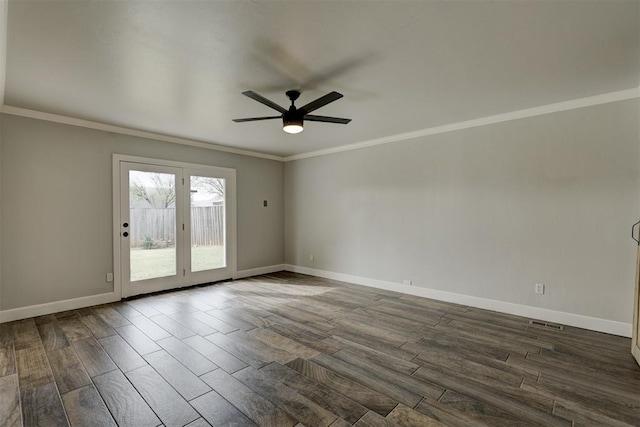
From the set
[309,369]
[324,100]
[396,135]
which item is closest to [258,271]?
[396,135]

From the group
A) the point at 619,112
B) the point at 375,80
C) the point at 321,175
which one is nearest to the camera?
the point at 375,80

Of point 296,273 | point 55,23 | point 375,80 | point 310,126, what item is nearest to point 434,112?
point 375,80

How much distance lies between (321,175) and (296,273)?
2137 mm

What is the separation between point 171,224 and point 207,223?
0.66 meters

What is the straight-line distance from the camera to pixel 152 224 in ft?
15.8

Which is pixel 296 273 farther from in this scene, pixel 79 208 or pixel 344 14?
pixel 344 14

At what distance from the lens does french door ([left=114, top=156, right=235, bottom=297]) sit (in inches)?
179

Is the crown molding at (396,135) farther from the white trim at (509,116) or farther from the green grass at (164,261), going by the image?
the green grass at (164,261)

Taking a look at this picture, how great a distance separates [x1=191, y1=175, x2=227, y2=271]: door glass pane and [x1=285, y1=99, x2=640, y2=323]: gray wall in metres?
2.17

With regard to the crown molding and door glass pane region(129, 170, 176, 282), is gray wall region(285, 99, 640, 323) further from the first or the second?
door glass pane region(129, 170, 176, 282)

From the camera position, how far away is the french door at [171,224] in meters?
4.55

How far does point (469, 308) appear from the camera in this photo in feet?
13.6

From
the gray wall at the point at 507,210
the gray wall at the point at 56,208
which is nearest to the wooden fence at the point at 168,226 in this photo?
the gray wall at the point at 56,208

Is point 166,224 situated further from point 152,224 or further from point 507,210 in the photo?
point 507,210
